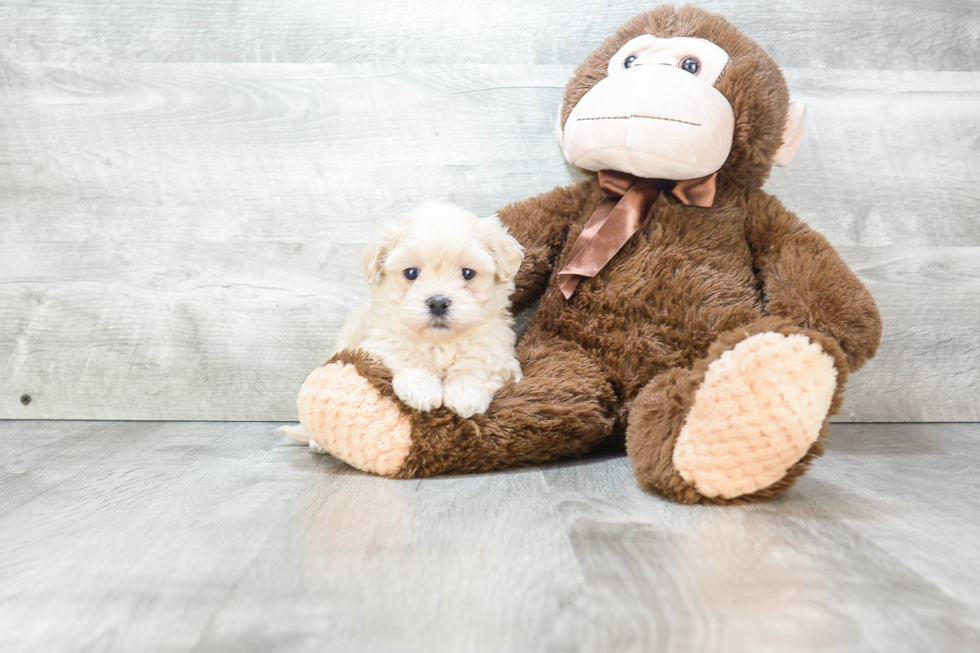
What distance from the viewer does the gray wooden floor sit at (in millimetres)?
684

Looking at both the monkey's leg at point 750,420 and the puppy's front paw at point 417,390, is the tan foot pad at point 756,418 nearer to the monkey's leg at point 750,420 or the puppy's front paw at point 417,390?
the monkey's leg at point 750,420

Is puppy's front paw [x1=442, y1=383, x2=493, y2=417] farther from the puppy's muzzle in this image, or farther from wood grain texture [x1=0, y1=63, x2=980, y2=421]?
wood grain texture [x1=0, y1=63, x2=980, y2=421]

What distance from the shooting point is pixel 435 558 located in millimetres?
853

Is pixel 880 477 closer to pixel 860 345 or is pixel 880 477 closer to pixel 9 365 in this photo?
pixel 860 345

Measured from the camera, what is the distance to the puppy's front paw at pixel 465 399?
1.19 m

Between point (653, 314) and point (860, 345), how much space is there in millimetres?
321

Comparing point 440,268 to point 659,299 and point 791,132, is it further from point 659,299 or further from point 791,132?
point 791,132

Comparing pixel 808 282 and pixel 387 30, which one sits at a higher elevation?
pixel 387 30

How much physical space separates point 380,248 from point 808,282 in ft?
2.25

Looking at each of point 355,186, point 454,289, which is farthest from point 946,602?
point 355,186

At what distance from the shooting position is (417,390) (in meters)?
1.18

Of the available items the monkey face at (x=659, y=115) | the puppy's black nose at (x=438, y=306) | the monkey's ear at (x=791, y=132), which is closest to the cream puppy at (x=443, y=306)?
the puppy's black nose at (x=438, y=306)

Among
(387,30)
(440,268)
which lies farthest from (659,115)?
(387,30)

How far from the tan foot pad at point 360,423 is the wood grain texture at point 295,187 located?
453mm
